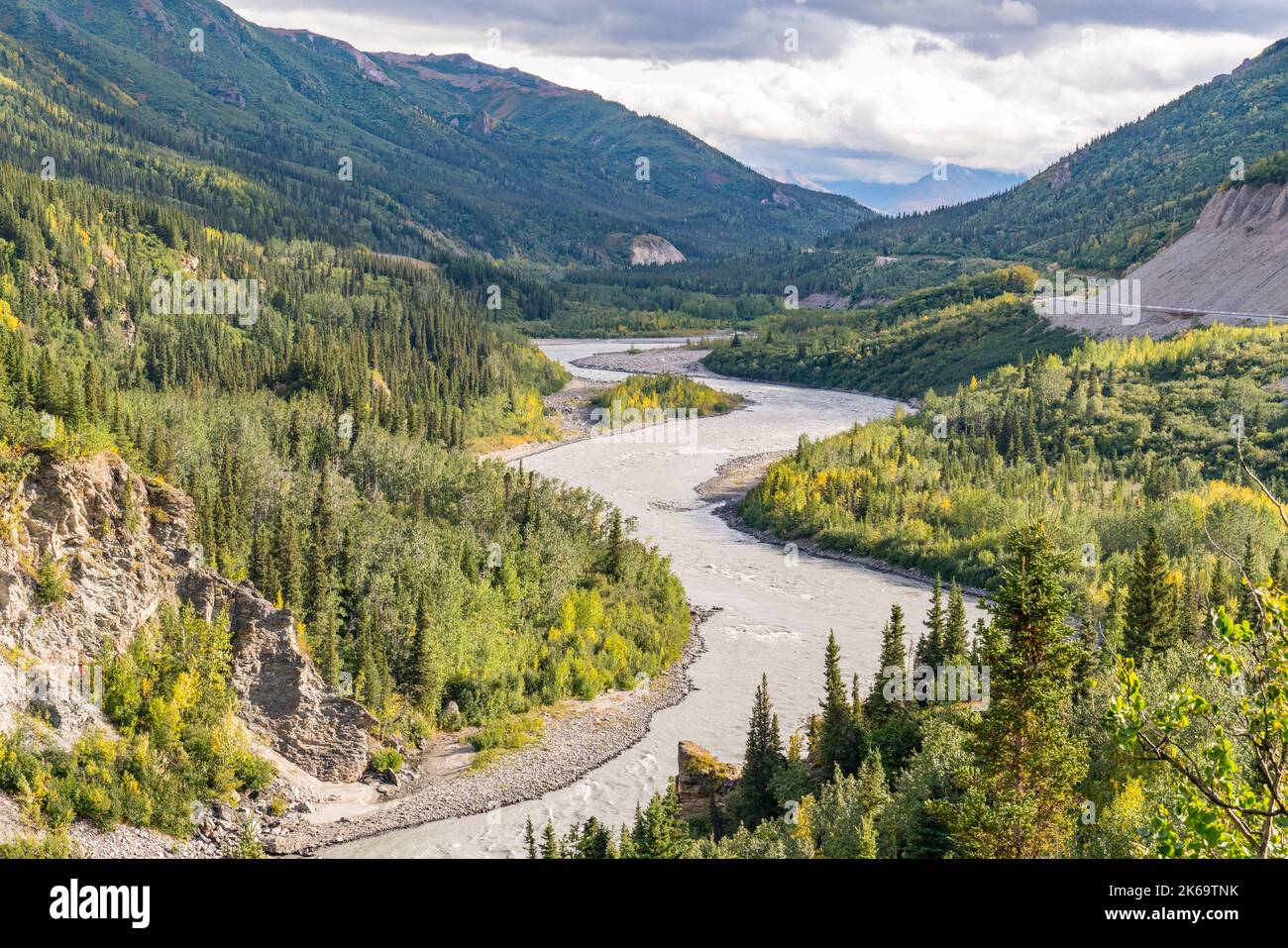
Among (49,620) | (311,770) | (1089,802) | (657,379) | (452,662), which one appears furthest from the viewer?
(657,379)

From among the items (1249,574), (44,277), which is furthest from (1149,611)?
(44,277)

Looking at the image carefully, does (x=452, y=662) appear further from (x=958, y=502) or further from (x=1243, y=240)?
(x=1243, y=240)

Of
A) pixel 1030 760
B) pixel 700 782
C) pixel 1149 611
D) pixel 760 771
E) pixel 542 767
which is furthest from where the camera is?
pixel 542 767

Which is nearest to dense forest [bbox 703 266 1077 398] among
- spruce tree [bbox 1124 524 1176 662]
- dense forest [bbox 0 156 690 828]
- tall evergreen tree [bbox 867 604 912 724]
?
dense forest [bbox 0 156 690 828]

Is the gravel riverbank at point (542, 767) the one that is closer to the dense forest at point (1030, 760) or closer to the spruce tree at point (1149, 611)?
the dense forest at point (1030, 760)

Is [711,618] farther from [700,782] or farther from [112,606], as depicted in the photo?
[112,606]

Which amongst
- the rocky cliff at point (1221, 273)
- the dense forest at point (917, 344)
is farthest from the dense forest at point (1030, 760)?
the dense forest at point (917, 344)
